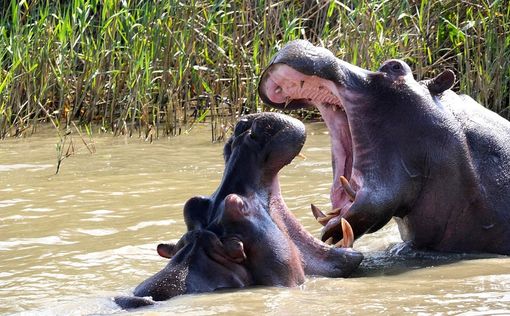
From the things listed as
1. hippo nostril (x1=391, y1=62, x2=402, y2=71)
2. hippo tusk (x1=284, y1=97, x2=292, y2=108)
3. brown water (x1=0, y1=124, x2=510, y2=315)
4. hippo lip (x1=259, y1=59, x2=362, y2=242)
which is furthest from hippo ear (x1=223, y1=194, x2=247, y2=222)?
hippo nostril (x1=391, y1=62, x2=402, y2=71)

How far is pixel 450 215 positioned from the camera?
12.9ft

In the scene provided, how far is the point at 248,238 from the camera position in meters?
3.37

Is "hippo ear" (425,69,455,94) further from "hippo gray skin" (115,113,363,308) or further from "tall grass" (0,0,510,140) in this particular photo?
"tall grass" (0,0,510,140)

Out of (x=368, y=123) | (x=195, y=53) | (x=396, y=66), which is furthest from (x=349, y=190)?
(x=195, y=53)

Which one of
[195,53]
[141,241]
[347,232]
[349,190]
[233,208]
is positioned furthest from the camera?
[195,53]

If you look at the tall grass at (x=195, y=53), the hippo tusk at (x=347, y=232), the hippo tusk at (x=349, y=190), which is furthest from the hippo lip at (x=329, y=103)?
the tall grass at (x=195, y=53)

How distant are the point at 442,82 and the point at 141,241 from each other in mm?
1521

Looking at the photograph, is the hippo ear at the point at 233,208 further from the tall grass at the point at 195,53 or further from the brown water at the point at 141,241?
the tall grass at the point at 195,53

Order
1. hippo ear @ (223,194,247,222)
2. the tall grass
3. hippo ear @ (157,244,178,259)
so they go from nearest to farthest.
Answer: hippo ear @ (223,194,247,222) → hippo ear @ (157,244,178,259) → the tall grass

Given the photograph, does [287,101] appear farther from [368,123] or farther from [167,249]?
[167,249]

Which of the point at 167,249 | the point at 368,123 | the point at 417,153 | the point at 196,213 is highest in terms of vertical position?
the point at 368,123

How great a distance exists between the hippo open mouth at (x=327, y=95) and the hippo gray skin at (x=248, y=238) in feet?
0.95

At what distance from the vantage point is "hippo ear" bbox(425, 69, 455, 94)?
4000 millimetres

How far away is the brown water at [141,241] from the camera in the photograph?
321 cm
